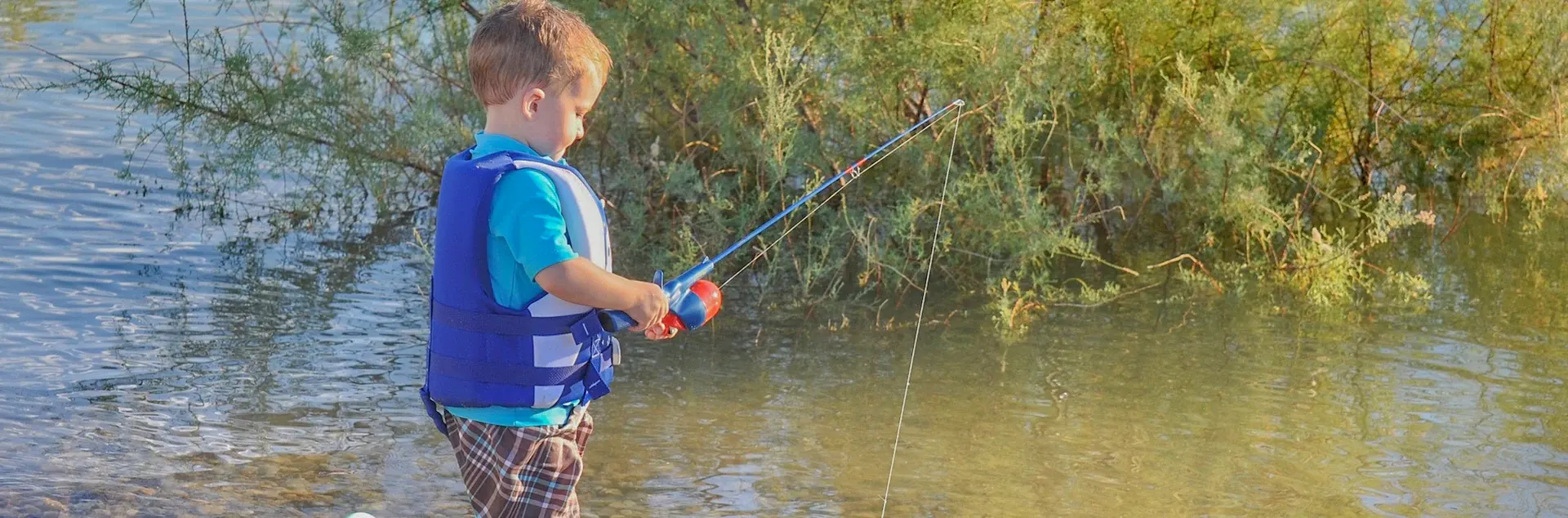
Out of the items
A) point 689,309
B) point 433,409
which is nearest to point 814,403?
point 689,309

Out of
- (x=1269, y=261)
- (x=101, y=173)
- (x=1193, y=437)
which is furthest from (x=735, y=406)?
(x=101, y=173)

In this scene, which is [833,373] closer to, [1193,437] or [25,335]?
[1193,437]

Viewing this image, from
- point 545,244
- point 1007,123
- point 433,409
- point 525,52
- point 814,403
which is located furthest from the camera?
point 1007,123

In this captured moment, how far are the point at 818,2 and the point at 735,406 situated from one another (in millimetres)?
1899

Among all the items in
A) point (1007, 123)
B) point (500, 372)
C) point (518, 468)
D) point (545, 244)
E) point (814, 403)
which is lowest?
point (814, 403)

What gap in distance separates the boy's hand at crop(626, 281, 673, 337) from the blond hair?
39 centimetres

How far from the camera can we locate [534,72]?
9.43ft

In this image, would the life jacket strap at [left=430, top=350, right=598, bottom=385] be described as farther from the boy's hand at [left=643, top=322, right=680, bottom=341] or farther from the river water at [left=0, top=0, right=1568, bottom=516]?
the river water at [left=0, top=0, right=1568, bottom=516]

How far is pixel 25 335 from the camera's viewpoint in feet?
20.3

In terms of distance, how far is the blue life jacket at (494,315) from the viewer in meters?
2.84

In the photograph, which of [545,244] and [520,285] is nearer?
[545,244]

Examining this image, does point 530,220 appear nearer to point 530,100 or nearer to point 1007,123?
point 530,100

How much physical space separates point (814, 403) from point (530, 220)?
2973 mm

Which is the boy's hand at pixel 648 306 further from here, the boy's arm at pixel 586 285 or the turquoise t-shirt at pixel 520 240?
the turquoise t-shirt at pixel 520 240
